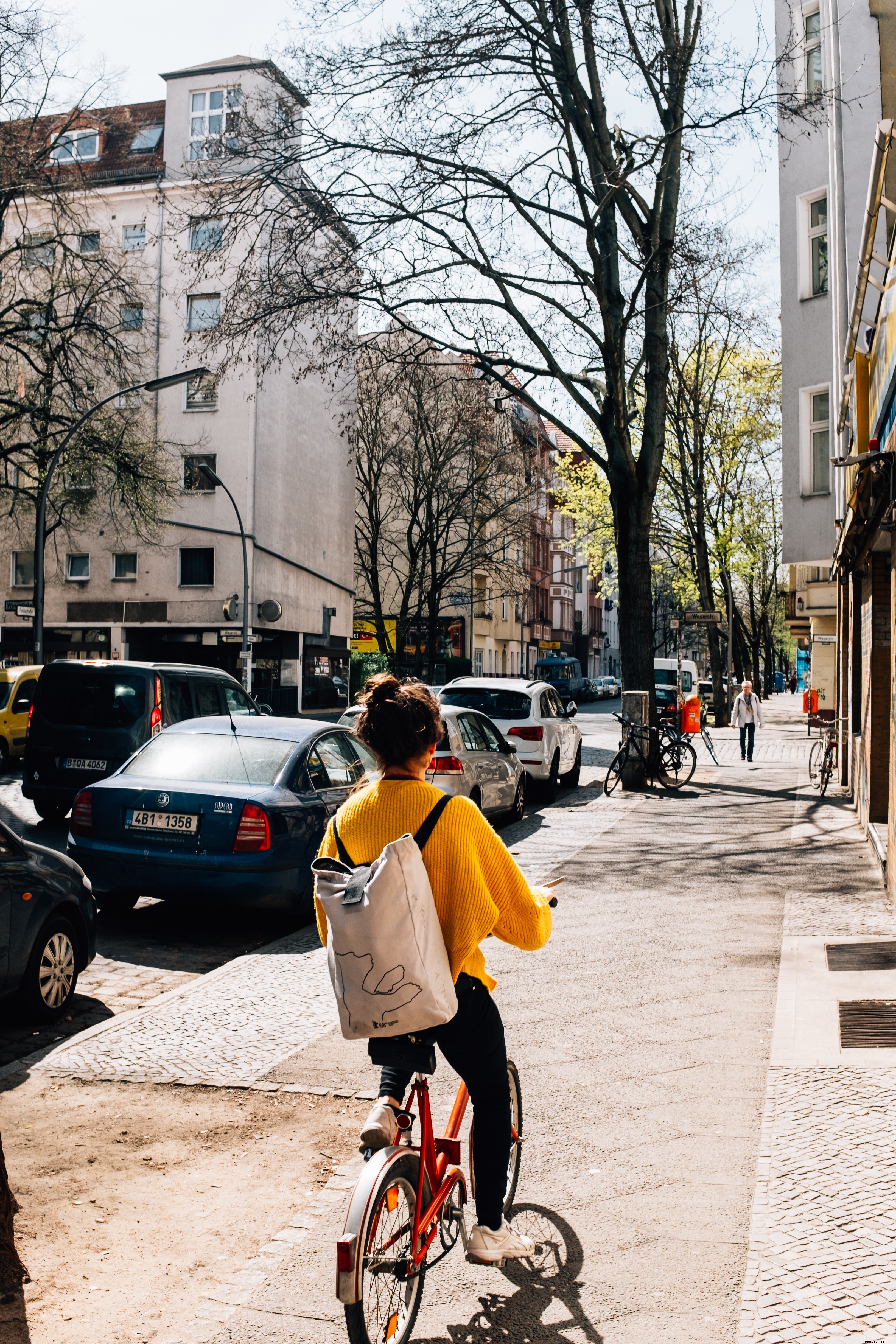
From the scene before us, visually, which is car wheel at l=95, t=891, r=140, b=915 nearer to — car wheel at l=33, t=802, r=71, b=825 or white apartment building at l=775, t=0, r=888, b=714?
car wheel at l=33, t=802, r=71, b=825

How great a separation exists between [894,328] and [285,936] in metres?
5.98

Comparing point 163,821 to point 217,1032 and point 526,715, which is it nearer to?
point 217,1032

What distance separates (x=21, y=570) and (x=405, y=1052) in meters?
42.6

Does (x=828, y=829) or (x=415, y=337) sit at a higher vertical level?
(x=415, y=337)

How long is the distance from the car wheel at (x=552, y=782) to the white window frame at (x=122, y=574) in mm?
25458

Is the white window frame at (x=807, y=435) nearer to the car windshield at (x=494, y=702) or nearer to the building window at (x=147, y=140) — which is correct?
the car windshield at (x=494, y=702)

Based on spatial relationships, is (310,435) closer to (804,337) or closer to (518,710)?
(804,337)

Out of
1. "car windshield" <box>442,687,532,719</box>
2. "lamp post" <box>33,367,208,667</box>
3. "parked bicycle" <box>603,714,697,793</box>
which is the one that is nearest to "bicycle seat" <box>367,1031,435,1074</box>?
"car windshield" <box>442,687,532,719</box>

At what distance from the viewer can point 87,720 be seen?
14234 millimetres

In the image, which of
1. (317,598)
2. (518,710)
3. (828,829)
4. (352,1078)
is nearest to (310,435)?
(317,598)

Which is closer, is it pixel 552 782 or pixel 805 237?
pixel 552 782

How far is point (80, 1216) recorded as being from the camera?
401cm

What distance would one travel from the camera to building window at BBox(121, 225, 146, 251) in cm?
4188

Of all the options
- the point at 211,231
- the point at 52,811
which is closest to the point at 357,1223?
the point at 52,811
